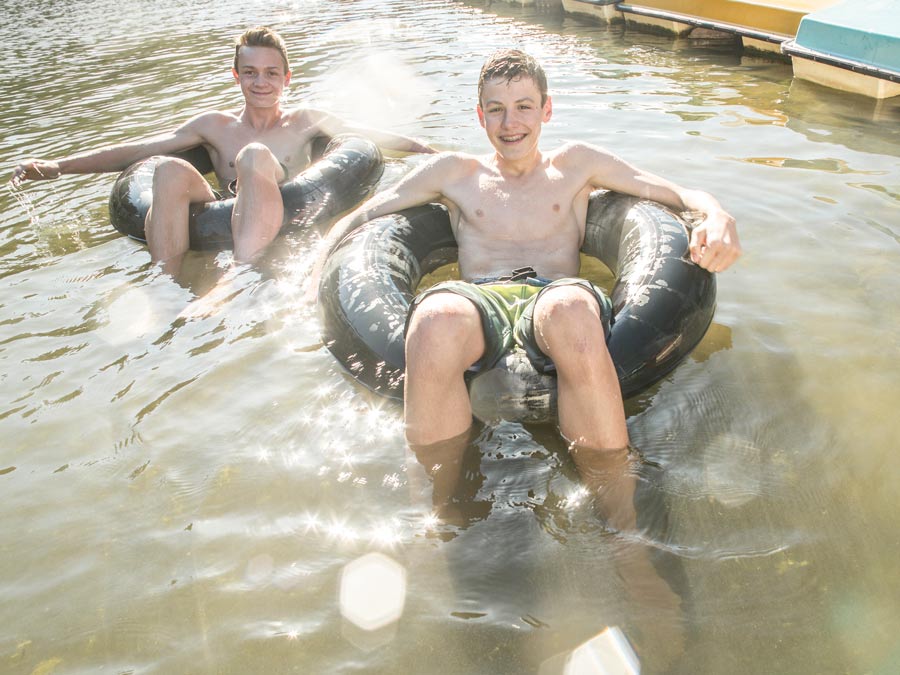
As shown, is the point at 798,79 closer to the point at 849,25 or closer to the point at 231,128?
the point at 849,25

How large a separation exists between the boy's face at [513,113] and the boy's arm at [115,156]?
9.18 feet

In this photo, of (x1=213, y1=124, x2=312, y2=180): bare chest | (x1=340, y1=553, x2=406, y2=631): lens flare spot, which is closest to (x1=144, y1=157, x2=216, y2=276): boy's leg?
(x1=213, y1=124, x2=312, y2=180): bare chest

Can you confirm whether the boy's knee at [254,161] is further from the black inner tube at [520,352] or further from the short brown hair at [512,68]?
the short brown hair at [512,68]

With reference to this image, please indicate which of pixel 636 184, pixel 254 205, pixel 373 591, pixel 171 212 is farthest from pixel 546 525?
pixel 171 212

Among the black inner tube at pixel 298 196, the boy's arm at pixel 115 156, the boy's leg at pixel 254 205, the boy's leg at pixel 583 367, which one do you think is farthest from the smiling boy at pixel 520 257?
the boy's arm at pixel 115 156

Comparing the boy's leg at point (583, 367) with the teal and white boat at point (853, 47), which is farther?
the teal and white boat at point (853, 47)

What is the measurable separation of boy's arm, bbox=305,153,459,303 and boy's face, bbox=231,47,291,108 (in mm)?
1823

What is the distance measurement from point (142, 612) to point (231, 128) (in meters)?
3.86

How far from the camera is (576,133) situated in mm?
6219

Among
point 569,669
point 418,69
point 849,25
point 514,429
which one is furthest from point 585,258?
point 418,69

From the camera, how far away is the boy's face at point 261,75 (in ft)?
16.0

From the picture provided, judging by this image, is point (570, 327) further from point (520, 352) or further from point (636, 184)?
point (636, 184)

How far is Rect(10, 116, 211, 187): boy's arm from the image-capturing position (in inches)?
193

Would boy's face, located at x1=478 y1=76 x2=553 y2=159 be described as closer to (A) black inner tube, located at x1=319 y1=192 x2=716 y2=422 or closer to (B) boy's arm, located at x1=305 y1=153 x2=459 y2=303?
(B) boy's arm, located at x1=305 y1=153 x2=459 y2=303
